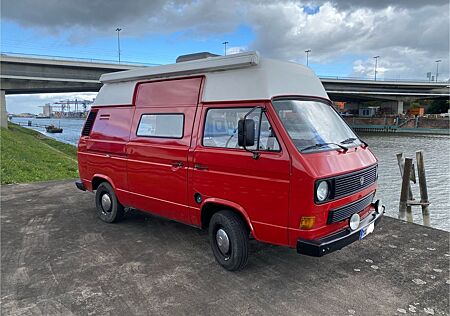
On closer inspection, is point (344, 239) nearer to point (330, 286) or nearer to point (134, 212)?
point (330, 286)

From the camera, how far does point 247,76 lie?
4207mm

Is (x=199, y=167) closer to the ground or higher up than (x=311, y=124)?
closer to the ground

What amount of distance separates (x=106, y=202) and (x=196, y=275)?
2897mm

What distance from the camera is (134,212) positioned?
22.8ft

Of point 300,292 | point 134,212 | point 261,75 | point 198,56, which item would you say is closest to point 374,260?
point 300,292

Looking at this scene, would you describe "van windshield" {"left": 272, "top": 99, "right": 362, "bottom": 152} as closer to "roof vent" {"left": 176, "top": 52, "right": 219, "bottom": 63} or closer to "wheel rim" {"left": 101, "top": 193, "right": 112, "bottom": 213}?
"roof vent" {"left": 176, "top": 52, "right": 219, "bottom": 63}

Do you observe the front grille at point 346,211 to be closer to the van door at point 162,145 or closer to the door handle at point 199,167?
the door handle at point 199,167

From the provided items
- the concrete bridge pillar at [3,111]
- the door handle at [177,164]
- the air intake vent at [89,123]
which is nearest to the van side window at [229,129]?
the door handle at [177,164]

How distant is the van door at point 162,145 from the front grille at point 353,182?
6.61ft

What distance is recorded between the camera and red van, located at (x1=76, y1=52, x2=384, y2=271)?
3723mm

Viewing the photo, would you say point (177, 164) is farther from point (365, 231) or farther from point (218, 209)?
point (365, 231)

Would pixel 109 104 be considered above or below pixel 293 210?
above

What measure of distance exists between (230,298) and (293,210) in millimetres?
1173

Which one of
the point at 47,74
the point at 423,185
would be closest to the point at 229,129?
the point at 423,185
